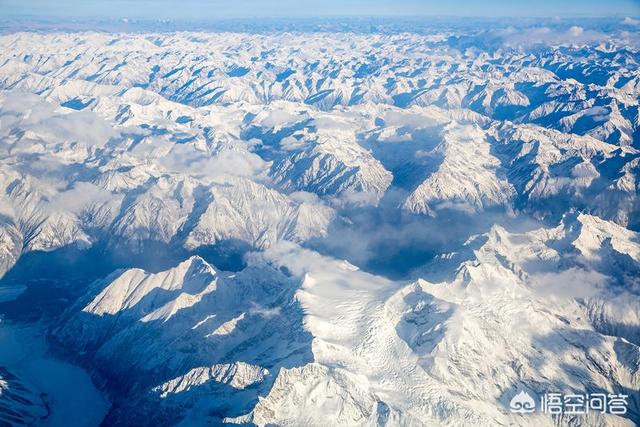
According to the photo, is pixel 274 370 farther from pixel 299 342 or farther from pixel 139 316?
pixel 139 316

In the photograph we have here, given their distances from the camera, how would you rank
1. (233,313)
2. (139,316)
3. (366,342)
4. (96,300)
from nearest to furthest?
(366,342)
(233,313)
(139,316)
(96,300)

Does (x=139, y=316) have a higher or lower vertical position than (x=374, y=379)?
lower

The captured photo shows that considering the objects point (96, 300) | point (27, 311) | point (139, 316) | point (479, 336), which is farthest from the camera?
point (27, 311)

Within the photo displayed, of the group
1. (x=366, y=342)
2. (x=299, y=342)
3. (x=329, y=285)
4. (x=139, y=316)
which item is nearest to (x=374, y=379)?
(x=366, y=342)

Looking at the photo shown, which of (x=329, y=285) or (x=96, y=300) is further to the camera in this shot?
(x=96, y=300)

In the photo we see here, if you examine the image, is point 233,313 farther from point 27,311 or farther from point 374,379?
point 27,311

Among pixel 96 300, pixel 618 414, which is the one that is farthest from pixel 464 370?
pixel 96 300

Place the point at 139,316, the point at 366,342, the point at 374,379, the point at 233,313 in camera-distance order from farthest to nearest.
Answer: the point at 139,316 → the point at 233,313 → the point at 366,342 → the point at 374,379

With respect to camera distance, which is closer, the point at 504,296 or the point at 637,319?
the point at 504,296

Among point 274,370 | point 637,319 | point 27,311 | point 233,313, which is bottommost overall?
point 27,311
